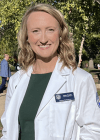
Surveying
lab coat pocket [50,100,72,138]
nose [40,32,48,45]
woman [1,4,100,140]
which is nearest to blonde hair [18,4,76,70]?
woman [1,4,100,140]

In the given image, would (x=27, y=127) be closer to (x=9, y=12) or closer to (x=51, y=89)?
(x=51, y=89)

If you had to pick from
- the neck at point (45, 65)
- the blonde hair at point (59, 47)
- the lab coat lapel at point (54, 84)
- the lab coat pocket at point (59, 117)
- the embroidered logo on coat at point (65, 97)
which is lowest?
the lab coat pocket at point (59, 117)

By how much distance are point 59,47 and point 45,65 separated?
0.21 m

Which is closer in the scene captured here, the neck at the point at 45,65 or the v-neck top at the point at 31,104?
the v-neck top at the point at 31,104

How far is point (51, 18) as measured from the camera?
215cm

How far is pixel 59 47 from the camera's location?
234cm

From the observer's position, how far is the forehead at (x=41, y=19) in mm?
2133

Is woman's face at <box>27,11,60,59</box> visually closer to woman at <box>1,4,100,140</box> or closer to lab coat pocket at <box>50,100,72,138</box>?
woman at <box>1,4,100,140</box>

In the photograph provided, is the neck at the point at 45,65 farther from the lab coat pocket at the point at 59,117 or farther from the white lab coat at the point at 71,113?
the lab coat pocket at the point at 59,117

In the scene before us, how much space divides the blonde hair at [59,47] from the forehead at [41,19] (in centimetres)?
3

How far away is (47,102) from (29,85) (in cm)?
36

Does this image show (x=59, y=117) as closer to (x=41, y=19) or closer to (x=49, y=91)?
(x=49, y=91)

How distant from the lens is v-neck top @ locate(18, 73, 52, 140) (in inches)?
80.7

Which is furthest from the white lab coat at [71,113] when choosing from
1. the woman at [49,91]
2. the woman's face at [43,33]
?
the woman's face at [43,33]
